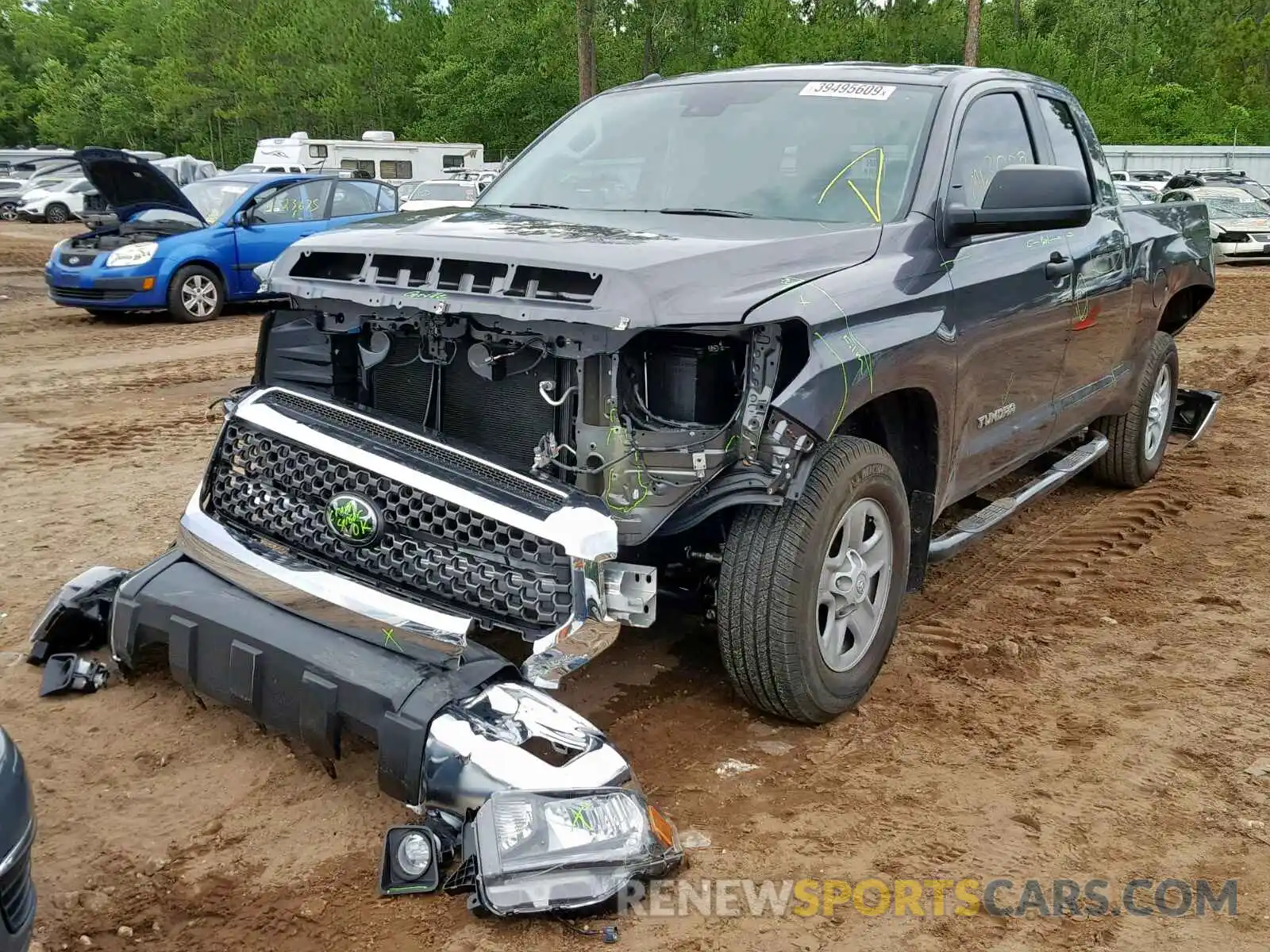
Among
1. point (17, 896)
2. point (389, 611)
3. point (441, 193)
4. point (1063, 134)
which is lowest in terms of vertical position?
point (17, 896)

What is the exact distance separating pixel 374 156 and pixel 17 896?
117ft

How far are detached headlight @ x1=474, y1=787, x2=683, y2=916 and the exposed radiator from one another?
3.27 ft

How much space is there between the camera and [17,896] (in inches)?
82.9

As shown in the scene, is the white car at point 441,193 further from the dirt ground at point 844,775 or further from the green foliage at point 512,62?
the green foliage at point 512,62

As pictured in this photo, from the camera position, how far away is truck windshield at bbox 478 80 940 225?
3930 millimetres

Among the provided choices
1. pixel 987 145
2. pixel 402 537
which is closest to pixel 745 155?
pixel 987 145

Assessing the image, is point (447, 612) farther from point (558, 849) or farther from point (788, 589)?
point (788, 589)

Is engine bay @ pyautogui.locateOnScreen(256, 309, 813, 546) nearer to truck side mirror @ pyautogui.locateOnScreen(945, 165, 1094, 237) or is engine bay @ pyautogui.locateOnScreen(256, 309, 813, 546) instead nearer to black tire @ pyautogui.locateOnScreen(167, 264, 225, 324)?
truck side mirror @ pyautogui.locateOnScreen(945, 165, 1094, 237)

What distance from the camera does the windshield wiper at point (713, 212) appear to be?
A: 3869 mm

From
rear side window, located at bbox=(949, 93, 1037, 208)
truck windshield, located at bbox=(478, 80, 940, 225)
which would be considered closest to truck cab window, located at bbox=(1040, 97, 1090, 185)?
rear side window, located at bbox=(949, 93, 1037, 208)

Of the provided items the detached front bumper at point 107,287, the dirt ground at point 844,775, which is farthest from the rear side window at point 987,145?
the detached front bumper at point 107,287

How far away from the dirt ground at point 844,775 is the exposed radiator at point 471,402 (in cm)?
96

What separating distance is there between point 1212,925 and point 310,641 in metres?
2.36

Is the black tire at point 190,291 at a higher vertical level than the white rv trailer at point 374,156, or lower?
lower
